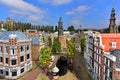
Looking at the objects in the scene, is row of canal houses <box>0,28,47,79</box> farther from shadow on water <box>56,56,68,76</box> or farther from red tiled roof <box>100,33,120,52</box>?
red tiled roof <box>100,33,120,52</box>

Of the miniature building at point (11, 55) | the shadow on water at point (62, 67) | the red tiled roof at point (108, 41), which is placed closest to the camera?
the red tiled roof at point (108, 41)

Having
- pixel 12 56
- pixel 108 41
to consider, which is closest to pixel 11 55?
pixel 12 56

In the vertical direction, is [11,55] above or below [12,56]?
above

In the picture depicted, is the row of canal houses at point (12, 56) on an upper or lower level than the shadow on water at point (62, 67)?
upper

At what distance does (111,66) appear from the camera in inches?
1029

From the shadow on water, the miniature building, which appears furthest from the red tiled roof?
the miniature building

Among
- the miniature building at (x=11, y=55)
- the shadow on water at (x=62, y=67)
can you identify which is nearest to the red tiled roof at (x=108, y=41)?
the shadow on water at (x=62, y=67)

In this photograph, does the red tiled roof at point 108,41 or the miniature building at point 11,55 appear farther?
the miniature building at point 11,55

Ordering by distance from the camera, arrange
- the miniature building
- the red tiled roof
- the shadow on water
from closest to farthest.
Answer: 1. the red tiled roof
2. the miniature building
3. the shadow on water

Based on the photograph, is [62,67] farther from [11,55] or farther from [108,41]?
[108,41]

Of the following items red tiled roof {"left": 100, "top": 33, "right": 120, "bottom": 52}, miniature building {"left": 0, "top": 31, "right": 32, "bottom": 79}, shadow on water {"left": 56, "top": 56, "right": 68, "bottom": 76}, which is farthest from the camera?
shadow on water {"left": 56, "top": 56, "right": 68, "bottom": 76}

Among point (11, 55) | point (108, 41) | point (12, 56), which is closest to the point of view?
point (108, 41)

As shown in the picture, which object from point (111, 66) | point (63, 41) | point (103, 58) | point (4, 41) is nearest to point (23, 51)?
point (4, 41)

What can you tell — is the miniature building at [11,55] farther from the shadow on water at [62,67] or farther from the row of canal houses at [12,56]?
the shadow on water at [62,67]
